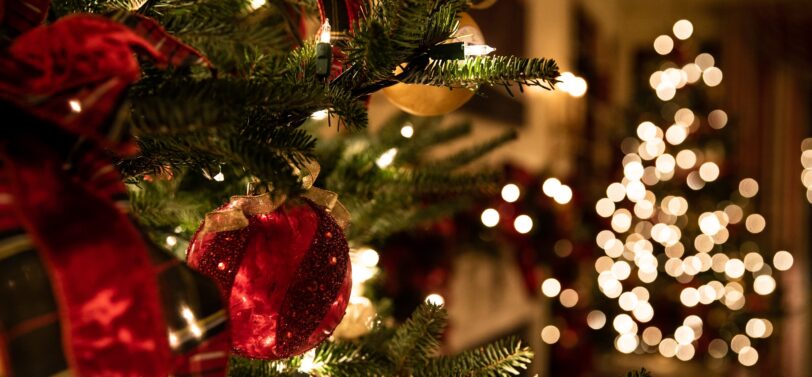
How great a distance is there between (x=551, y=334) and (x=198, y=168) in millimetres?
Answer: 2756

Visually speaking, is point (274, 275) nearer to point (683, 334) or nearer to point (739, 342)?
point (683, 334)

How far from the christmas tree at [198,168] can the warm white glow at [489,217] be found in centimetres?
143

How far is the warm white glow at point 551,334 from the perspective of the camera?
9.56ft

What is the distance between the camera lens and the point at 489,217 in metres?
1.92

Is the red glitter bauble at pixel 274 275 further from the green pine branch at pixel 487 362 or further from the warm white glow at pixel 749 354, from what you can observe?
the warm white glow at pixel 749 354

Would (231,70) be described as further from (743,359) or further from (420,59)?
(743,359)

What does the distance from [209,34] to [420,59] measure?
0.52ft

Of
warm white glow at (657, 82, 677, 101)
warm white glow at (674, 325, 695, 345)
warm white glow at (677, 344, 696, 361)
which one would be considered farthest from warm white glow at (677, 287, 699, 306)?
warm white glow at (657, 82, 677, 101)

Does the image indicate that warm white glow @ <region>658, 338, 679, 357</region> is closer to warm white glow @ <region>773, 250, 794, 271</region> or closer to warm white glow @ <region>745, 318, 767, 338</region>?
warm white glow @ <region>745, 318, 767, 338</region>

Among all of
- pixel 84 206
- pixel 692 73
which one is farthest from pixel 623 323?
pixel 84 206

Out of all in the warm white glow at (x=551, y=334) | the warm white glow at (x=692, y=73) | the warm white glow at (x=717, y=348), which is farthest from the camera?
the warm white glow at (x=692, y=73)

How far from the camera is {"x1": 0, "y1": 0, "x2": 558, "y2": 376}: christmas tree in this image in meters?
0.22

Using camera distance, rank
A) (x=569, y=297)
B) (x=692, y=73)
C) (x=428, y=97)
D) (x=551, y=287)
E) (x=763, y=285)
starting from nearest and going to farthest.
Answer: (x=428, y=97) → (x=551, y=287) → (x=569, y=297) → (x=763, y=285) → (x=692, y=73)

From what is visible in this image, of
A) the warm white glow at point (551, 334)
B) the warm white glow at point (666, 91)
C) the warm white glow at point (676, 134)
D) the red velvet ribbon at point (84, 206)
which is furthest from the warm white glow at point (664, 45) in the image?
the red velvet ribbon at point (84, 206)
